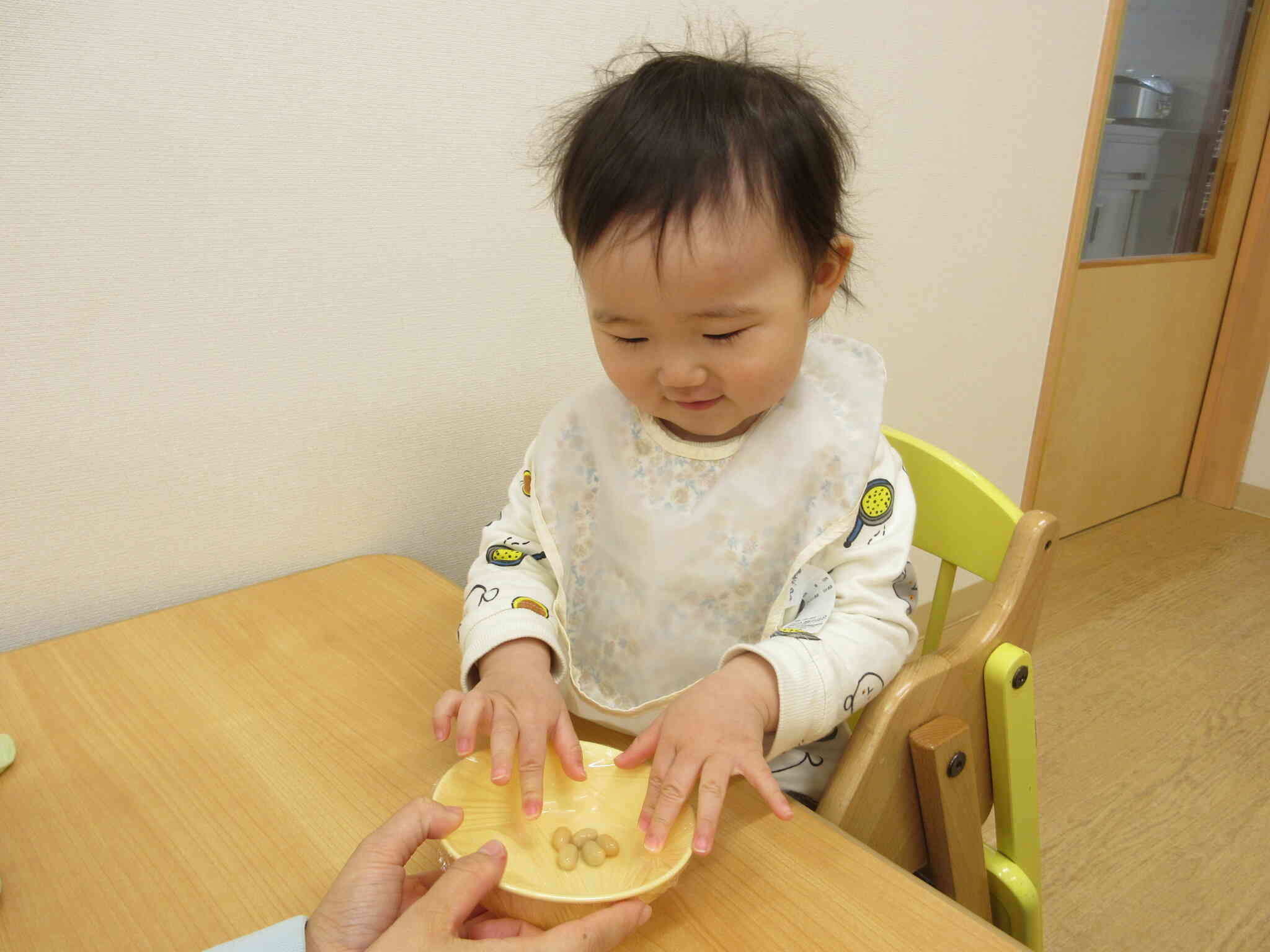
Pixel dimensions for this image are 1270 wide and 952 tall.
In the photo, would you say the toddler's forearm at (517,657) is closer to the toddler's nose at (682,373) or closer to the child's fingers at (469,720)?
the child's fingers at (469,720)

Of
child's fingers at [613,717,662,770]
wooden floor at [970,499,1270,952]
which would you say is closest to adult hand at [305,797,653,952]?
child's fingers at [613,717,662,770]

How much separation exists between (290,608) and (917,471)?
0.61 meters

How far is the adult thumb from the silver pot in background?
1998mm

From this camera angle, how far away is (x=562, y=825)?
530mm

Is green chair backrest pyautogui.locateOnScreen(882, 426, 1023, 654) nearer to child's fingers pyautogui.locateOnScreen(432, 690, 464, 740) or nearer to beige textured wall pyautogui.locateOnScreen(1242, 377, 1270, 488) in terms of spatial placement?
child's fingers pyautogui.locateOnScreen(432, 690, 464, 740)

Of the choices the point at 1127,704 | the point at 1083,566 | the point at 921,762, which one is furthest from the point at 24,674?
the point at 1083,566

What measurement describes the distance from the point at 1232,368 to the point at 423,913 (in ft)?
9.06

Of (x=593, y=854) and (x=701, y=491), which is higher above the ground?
(x=701, y=491)

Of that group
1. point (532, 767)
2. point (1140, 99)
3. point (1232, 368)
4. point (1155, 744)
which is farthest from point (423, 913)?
point (1232, 368)

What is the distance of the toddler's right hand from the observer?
0.53 meters

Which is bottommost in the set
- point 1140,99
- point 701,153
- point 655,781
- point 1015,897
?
point 1015,897

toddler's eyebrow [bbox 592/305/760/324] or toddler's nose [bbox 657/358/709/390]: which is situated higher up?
toddler's eyebrow [bbox 592/305/760/324]

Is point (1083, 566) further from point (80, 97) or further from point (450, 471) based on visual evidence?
point (80, 97)

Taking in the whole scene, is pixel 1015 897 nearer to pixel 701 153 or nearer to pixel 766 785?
pixel 766 785
